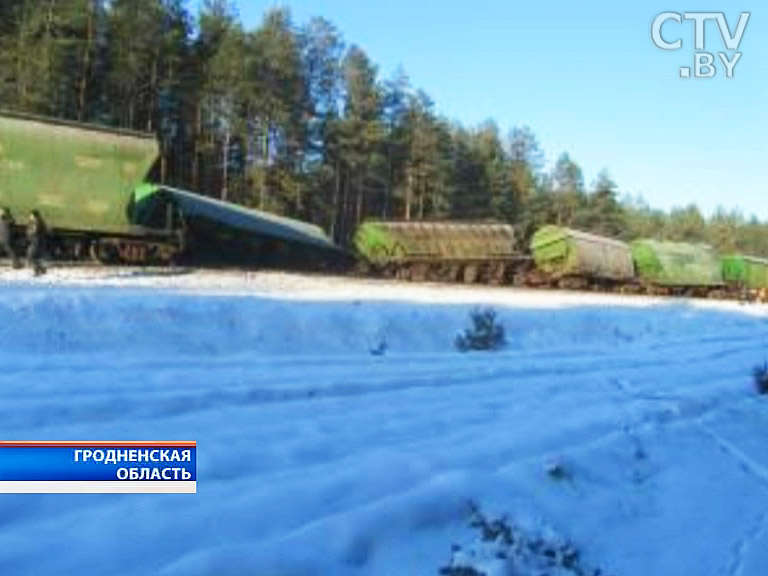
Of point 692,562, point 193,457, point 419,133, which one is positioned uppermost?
point 419,133

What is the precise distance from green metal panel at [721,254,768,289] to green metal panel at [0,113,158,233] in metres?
39.8

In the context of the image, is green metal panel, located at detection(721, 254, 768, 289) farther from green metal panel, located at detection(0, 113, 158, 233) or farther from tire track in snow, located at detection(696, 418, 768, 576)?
tire track in snow, located at detection(696, 418, 768, 576)

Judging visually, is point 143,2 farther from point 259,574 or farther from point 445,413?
point 259,574

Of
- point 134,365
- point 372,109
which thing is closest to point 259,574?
point 134,365

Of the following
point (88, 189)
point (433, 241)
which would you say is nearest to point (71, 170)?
point (88, 189)

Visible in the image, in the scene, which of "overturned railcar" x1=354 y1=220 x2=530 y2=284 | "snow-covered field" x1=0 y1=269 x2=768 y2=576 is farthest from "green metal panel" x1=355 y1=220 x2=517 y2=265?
"snow-covered field" x1=0 y1=269 x2=768 y2=576

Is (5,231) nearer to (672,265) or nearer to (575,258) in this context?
(575,258)

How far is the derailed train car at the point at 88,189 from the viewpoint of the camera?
2600 cm

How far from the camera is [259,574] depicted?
5.33m

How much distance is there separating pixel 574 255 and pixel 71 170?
2392 cm

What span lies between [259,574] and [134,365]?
201 inches

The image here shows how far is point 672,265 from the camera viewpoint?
51125 mm

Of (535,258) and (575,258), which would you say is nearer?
(575,258)
